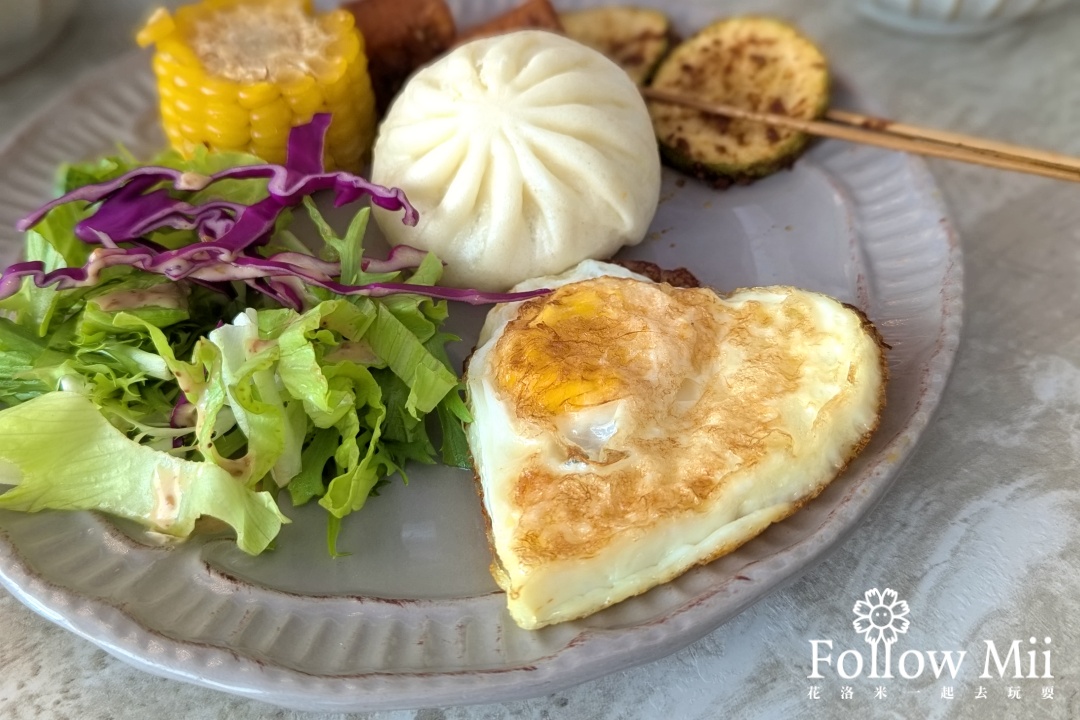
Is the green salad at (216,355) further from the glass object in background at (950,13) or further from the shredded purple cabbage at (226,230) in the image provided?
the glass object in background at (950,13)

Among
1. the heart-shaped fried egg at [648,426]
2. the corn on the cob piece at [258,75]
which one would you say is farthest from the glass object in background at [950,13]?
the corn on the cob piece at [258,75]

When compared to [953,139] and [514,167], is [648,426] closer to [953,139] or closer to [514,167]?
[514,167]

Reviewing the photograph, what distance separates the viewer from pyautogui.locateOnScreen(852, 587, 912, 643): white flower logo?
1678 mm

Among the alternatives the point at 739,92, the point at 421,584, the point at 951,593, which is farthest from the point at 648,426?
the point at 739,92

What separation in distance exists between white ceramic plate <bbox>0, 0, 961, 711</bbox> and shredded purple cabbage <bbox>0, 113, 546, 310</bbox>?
33 cm

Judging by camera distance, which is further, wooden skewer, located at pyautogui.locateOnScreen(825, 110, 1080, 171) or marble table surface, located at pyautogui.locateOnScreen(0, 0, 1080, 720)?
wooden skewer, located at pyautogui.locateOnScreen(825, 110, 1080, 171)

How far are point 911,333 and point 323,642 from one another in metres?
1.47

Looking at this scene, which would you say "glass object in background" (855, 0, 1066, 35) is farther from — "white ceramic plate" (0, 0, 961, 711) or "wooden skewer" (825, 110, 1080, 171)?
"white ceramic plate" (0, 0, 961, 711)

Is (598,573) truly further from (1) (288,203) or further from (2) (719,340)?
(1) (288,203)

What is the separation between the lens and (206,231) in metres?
2.06

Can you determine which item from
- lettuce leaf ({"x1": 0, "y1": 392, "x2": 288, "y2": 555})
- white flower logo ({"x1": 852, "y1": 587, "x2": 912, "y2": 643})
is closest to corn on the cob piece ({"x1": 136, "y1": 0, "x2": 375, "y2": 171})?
lettuce leaf ({"x1": 0, "y1": 392, "x2": 288, "y2": 555})

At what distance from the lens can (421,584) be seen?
1.69m

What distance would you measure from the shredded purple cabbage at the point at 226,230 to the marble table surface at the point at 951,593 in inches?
31.6

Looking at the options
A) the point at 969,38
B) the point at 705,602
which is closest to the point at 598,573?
the point at 705,602
